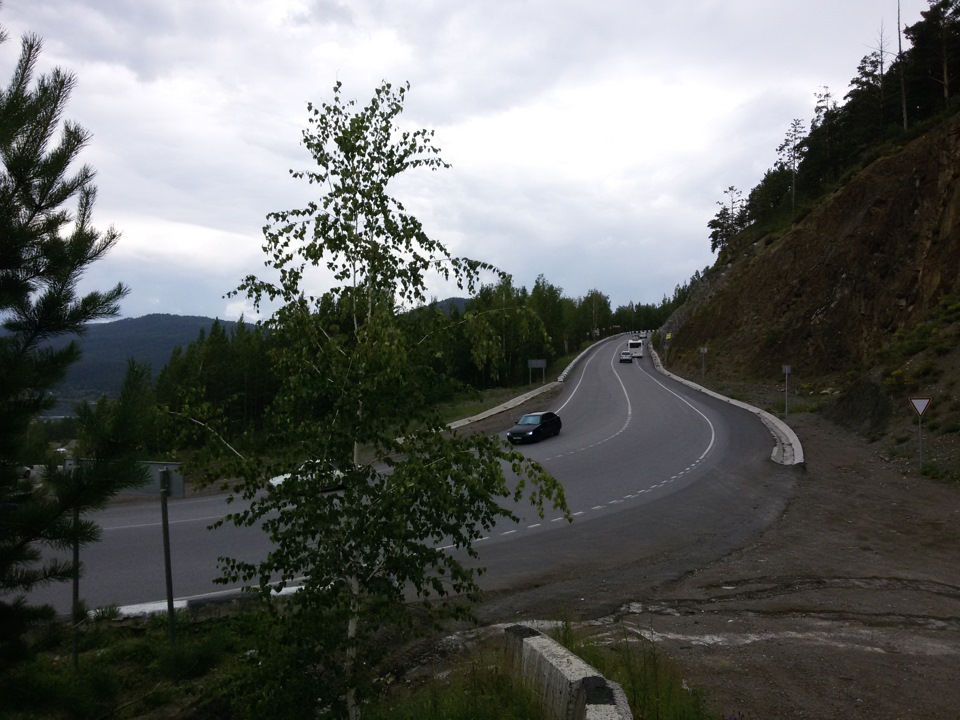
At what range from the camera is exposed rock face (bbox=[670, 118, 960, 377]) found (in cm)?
3462

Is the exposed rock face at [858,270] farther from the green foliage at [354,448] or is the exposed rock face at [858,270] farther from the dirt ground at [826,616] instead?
the green foliage at [354,448]

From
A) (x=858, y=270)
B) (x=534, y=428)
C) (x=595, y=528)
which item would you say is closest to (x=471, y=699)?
(x=595, y=528)

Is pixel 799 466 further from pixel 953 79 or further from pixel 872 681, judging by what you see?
pixel 953 79

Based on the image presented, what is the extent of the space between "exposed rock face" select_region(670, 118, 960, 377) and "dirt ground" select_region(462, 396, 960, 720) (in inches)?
744

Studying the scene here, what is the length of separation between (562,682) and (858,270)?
4263 cm

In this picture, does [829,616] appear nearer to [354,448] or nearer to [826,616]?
[826,616]

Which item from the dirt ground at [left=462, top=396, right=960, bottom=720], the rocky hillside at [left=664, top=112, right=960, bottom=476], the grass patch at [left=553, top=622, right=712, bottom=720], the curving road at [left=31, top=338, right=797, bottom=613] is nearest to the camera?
the grass patch at [left=553, top=622, right=712, bottom=720]

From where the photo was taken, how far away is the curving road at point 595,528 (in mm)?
10375

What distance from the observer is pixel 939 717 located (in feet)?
17.1

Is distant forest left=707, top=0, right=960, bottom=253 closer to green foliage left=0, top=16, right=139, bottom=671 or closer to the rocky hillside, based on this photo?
the rocky hillside

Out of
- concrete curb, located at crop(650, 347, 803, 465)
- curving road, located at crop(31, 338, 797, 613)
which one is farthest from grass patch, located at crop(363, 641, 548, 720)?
concrete curb, located at crop(650, 347, 803, 465)

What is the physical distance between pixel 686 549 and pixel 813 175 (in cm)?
6665

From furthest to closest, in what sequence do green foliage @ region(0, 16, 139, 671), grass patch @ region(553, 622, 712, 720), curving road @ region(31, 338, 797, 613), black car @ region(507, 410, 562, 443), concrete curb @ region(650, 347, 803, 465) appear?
black car @ region(507, 410, 562, 443), concrete curb @ region(650, 347, 803, 465), curving road @ region(31, 338, 797, 613), grass patch @ region(553, 622, 712, 720), green foliage @ region(0, 16, 139, 671)

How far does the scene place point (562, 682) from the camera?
4586mm
